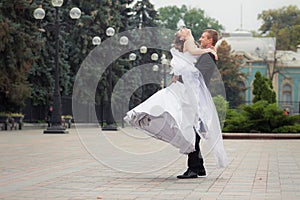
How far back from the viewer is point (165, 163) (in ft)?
37.6

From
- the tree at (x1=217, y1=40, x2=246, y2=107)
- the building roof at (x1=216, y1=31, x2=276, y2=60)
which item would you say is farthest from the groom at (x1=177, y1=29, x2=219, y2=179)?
the building roof at (x1=216, y1=31, x2=276, y2=60)

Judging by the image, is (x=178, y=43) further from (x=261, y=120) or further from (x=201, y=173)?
(x=261, y=120)

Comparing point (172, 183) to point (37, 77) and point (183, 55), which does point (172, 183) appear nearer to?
point (183, 55)

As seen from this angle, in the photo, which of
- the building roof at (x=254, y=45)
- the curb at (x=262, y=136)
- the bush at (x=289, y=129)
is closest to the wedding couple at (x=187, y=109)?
the curb at (x=262, y=136)

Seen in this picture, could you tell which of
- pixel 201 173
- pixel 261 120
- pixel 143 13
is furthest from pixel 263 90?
pixel 143 13

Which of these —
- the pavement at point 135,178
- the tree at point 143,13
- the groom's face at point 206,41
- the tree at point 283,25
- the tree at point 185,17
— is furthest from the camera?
the tree at point 283,25

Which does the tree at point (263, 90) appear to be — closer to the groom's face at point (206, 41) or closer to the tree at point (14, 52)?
the tree at point (14, 52)

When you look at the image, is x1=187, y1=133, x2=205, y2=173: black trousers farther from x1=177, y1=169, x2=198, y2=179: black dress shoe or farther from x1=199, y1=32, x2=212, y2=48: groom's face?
x1=199, y1=32, x2=212, y2=48: groom's face

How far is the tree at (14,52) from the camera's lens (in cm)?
3550

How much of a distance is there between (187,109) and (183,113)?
10 centimetres

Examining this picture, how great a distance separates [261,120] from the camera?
29000 millimetres

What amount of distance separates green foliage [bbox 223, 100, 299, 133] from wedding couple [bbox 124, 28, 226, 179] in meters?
19.1

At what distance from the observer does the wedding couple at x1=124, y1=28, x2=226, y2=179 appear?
9.36 metres

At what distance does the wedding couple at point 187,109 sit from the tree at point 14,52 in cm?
2549
